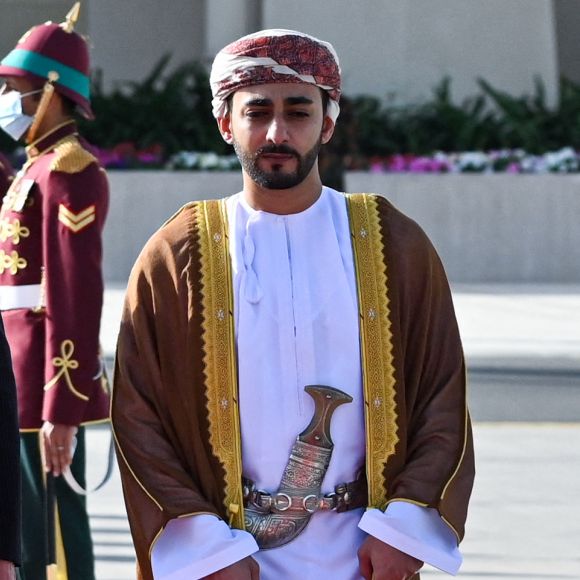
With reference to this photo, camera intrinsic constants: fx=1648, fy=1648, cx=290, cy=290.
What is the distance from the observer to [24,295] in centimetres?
516

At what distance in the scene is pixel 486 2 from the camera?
18000 mm

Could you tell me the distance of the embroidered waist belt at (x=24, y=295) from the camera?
5160mm

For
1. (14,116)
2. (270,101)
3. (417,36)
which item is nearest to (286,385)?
(270,101)

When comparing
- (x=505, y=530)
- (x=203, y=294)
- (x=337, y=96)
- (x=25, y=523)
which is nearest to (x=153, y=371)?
(x=203, y=294)

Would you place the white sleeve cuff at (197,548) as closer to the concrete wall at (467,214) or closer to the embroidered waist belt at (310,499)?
the embroidered waist belt at (310,499)

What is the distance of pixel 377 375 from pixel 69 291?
1842 mm

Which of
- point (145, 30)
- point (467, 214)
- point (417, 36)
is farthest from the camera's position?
point (145, 30)

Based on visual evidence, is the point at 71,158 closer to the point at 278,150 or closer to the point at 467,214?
the point at 278,150

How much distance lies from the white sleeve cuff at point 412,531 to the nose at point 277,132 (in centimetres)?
79

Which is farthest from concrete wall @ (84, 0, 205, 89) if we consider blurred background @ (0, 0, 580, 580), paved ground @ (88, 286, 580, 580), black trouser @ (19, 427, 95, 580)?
black trouser @ (19, 427, 95, 580)

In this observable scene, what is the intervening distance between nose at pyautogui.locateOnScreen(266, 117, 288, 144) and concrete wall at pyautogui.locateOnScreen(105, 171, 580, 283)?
13065 mm

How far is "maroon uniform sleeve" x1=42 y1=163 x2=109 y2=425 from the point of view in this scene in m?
5.04

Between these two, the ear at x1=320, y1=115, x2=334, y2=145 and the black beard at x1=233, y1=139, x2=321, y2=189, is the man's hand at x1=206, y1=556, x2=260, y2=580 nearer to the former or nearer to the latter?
the black beard at x1=233, y1=139, x2=321, y2=189

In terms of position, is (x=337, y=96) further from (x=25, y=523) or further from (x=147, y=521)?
(x=25, y=523)
